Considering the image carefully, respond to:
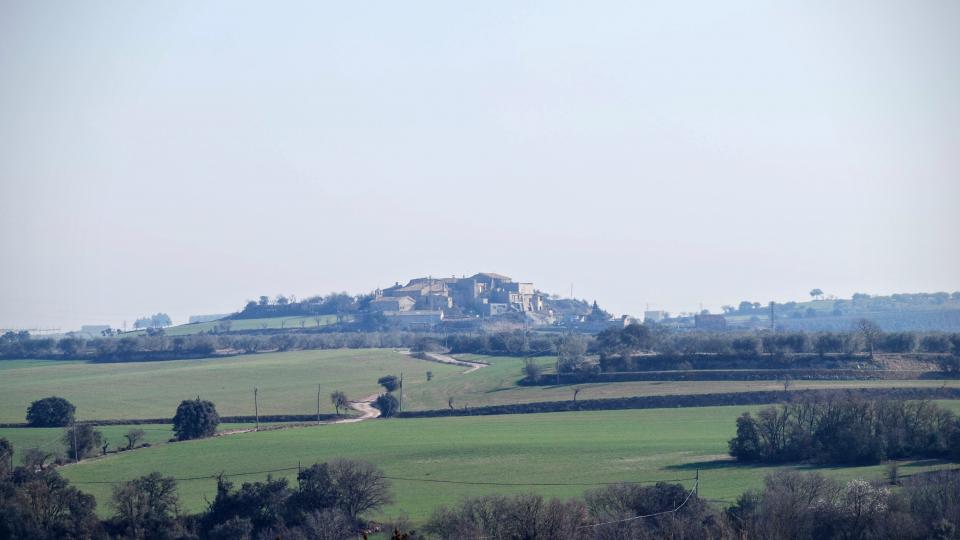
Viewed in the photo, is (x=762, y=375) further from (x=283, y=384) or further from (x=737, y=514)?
(x=737, y=514)

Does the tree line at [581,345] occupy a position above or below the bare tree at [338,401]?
above

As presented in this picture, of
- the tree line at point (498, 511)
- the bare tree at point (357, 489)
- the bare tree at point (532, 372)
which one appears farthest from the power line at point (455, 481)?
the bare tree at point (532, 372)

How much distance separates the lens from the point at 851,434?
5312 cm

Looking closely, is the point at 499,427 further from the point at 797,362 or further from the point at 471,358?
the point at 471,358

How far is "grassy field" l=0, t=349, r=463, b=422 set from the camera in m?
85.2

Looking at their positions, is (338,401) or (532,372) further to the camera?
(532,372)

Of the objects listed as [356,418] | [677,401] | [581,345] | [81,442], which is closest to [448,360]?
[581,345]

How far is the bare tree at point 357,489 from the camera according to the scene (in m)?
46.3

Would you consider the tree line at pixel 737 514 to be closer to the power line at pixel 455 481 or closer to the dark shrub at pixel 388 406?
the power line at pixel 455 481

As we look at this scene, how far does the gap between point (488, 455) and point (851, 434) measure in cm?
1751

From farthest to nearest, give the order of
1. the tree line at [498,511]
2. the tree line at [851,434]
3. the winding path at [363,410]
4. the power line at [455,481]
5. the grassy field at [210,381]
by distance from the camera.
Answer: the grassy field at [210,381] → the winding path at [363,410] → the tree line at [851,434] → the power line at [455,481] → the tree line at [498,511]

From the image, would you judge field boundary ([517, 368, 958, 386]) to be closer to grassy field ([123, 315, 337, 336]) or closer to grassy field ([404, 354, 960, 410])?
grassy field ([404, 354, 960, 410])

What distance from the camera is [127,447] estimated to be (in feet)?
214

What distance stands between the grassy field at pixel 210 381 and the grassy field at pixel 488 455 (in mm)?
15822
